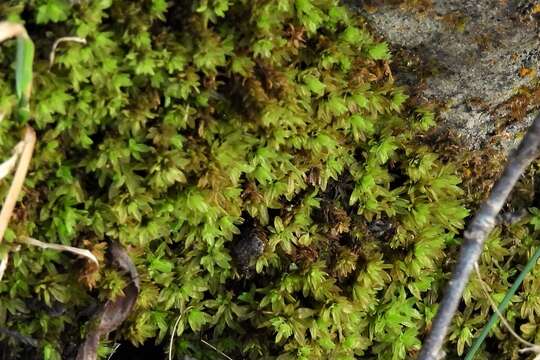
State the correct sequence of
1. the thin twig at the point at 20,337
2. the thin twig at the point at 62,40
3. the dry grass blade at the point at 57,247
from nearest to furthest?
the thin twig at the point at 62,40 < the dry grass blade at the point at 57,247 < the thin twig at the point at 20,337

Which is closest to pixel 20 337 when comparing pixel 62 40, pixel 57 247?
pixel 57 247

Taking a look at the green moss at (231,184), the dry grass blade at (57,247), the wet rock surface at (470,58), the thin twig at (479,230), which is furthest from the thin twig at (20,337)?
the wet rock surface at (470,58)

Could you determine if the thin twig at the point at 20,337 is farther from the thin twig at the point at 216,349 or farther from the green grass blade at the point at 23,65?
the green grass blade at the point at 23,65

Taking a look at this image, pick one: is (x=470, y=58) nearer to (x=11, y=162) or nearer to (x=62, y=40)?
(x=62, y=40)

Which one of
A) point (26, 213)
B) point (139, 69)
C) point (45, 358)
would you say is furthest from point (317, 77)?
point (45, 358)

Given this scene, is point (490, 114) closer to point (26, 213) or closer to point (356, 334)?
point (356, 334)

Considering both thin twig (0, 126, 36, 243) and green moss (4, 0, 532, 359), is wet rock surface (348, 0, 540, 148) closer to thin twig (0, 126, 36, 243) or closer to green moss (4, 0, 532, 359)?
green moss (4, 0, 532, 359)
